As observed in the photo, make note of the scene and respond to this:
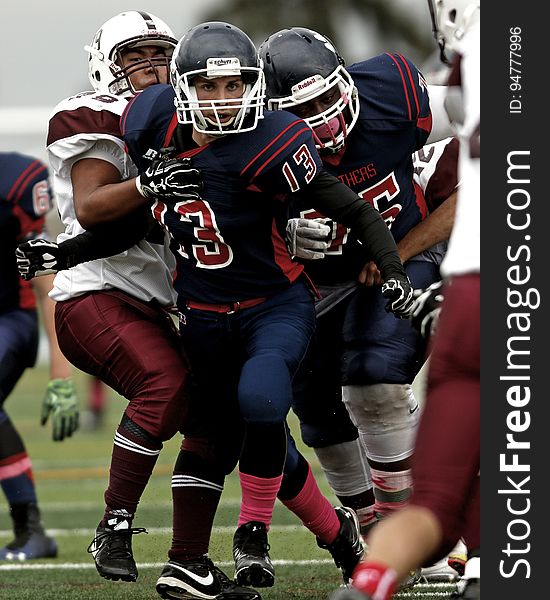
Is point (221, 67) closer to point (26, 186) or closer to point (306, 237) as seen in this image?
point (306, 237)

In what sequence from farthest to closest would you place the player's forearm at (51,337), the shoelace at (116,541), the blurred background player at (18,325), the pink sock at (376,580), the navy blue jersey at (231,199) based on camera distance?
the blurred background player at (18,325) → the player's forearm at (51,337) → the shoelace at (116,541) → the navy blue jersey at (231,199) → the pink sock at (376,580)

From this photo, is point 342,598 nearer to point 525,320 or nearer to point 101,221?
point 525,320

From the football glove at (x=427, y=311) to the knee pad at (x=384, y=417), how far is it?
79 centimetres

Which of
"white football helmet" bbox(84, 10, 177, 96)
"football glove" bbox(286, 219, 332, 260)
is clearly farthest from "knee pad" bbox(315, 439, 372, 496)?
"white football helmet" bbox(84, 10, 177, 96)

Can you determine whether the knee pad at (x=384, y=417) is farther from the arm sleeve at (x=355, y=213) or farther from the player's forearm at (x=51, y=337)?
the player's forearm at (x=51, y=337)

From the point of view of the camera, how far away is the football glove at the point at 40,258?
4.09 m

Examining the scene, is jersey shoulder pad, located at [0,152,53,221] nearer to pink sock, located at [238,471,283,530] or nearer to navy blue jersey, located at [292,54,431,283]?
navy blue jersey, located at [292,54,431,283]

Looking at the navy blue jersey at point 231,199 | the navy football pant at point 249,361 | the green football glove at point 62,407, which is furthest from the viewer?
the green football glove at point 62,407

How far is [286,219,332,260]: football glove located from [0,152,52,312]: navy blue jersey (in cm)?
205

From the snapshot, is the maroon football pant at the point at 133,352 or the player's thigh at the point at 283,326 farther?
the maroon football pant at the point at 133,352

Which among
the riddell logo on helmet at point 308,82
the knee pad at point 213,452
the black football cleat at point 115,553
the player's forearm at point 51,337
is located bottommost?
the player's forearm at point 51,337

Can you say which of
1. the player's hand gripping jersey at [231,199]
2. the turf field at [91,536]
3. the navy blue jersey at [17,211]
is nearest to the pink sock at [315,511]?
the turf field at [91,536]

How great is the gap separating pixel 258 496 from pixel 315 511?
1.34 feet

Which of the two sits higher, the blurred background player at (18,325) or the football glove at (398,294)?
the football glove at (398,294)
